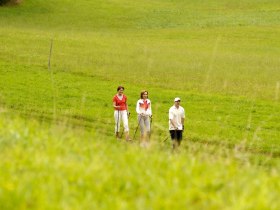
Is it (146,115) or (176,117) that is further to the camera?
(146,115)

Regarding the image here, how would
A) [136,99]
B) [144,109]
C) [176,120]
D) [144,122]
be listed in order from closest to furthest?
[176,120], [144,109], [144,122], [136,99]

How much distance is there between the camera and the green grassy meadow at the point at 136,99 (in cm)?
707

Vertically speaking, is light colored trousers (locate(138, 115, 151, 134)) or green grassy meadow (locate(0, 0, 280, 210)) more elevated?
green grassy meadow (locate(0, 0, 280, 210))

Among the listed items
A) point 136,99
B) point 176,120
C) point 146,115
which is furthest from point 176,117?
point 136,99

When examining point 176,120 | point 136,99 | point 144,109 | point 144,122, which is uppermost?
point 136,99

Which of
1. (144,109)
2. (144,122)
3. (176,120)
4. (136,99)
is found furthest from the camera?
(136,99)

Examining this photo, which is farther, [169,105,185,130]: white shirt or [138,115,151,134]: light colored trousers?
[138,115,151,134]: light colored trousers

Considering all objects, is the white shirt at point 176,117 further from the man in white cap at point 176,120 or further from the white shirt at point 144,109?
the white shirt at point 144,109

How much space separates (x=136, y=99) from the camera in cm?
3569

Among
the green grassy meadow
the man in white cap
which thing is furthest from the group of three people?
the green grassy meadow

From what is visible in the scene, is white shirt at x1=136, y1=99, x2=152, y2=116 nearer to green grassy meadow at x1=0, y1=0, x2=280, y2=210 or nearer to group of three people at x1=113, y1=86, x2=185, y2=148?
group of three people at x1=113, y1=86, x2=185, y2=148

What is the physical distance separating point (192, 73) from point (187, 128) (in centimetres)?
1616

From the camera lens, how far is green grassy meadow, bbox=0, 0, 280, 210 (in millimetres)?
7074

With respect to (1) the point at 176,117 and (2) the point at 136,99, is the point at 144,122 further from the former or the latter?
(2) the point at 136,99
